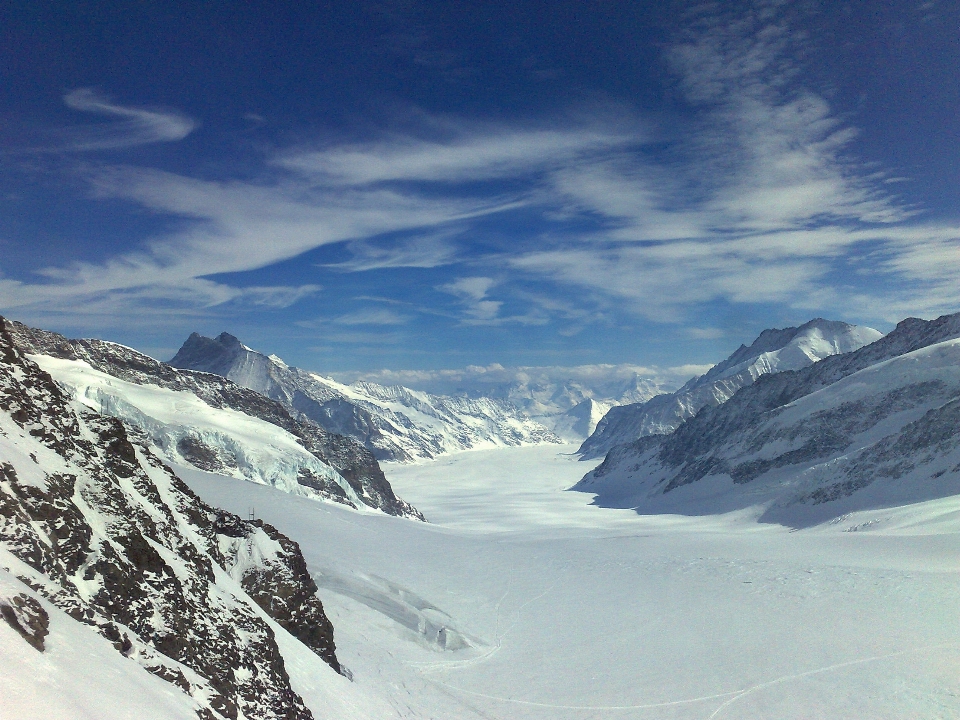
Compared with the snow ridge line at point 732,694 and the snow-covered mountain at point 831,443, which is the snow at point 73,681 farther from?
the snow-covered mountain at point 831,443

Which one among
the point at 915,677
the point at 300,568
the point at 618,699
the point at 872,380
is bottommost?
the point at 618,699

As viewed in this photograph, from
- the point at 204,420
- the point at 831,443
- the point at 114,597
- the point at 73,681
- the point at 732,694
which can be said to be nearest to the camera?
the point at 73,681

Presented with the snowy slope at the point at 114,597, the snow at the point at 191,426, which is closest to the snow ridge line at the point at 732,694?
the snowy slope at the point at 114,597

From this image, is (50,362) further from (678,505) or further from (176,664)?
(678,505)

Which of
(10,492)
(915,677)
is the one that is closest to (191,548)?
(10,492)

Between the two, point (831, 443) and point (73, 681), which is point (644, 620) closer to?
point (73, 681)

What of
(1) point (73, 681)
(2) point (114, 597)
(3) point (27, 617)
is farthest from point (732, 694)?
(3) point (27, 617)
